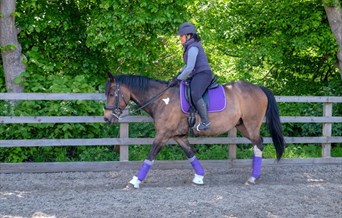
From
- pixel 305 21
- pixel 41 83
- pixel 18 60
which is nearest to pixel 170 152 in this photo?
pixel 41 83

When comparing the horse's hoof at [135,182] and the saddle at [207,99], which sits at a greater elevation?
the saddle at [207,99]

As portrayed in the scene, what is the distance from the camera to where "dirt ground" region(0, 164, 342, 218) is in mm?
6340

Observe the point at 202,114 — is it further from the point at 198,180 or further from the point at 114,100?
the point at 114,100

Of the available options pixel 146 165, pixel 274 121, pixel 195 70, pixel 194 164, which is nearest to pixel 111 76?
pixel 195 70

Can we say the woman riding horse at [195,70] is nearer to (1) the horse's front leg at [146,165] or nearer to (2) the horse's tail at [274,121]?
(1) the horse's front leg at [146,165]

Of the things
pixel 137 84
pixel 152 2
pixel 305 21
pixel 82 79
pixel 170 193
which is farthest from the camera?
pixel 305 21

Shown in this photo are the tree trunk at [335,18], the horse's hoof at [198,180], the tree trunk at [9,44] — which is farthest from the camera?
the tree trunk at [335,18]

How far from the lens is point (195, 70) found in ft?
25.5

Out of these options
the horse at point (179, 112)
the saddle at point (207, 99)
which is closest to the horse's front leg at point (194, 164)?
the horse at point (179, 112)

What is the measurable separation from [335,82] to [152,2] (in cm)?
538

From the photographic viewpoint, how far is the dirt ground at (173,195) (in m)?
6.34

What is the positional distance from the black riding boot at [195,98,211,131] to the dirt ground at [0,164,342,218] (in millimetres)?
952

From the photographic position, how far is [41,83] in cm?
946

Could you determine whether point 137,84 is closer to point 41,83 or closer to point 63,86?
point 63,86
